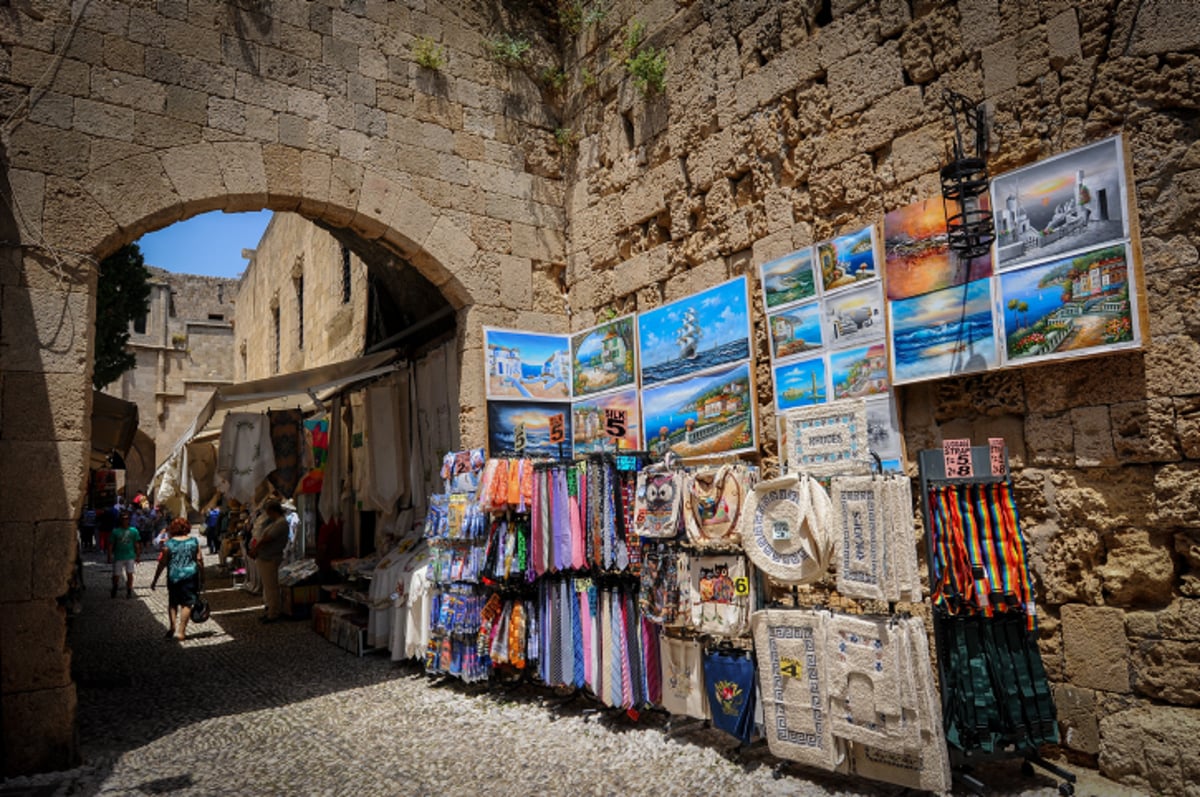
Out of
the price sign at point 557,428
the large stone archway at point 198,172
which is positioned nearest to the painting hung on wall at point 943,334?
the price sign at point 557,428

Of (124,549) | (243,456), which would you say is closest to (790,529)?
(243,456)

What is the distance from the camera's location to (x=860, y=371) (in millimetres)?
4133

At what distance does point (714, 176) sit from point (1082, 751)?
3.94m

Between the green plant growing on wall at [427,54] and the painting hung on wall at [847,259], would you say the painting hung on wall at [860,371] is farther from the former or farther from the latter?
the green plant growing on wall at [427,54]

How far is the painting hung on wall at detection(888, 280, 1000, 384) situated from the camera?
361 centimetres

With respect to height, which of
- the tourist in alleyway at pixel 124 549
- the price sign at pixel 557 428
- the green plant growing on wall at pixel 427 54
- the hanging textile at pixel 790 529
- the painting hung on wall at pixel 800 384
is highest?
the green plant growing on wall at pixel 427 54

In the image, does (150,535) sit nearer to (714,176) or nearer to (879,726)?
(714,176)

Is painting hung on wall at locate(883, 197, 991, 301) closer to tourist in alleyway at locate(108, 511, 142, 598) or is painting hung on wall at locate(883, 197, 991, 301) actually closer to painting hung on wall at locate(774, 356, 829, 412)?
painting hung on wall at locate(774, 356, 829, 412)

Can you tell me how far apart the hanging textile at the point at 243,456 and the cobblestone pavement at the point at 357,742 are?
6.58 feet

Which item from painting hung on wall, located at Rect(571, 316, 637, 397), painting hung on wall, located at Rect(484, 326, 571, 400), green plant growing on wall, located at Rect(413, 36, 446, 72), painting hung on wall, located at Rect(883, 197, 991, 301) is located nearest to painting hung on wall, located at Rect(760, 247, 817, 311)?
painting hung on wall, located at Rect(883, 197, 991, 301)

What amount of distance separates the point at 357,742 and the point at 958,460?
3.55 m

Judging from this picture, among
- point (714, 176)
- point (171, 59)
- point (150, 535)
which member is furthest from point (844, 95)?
point (150, 535)

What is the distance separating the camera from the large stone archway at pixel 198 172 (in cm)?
418

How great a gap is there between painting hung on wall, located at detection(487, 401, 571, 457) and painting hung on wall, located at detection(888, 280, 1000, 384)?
2620mm
